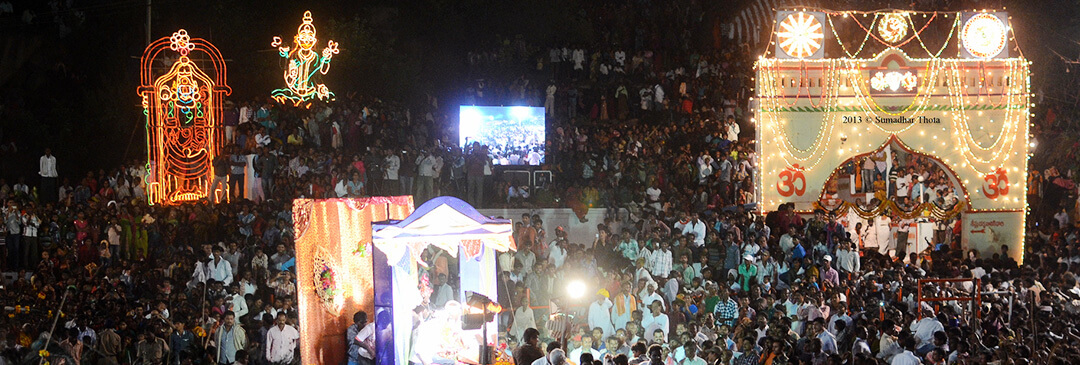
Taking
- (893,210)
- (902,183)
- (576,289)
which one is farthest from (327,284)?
(902,183)

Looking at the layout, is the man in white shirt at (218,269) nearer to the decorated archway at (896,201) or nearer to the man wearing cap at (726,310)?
the man wearing cap at (726,310)

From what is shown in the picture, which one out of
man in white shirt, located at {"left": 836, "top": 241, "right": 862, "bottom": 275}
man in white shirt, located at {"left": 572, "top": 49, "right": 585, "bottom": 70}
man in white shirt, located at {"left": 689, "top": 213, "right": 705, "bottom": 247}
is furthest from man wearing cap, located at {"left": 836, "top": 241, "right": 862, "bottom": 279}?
man in white shirt, located at {"left": 572, "top": 49, "right": 585, "bottom": 70}

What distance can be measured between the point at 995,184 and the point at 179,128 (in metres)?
15.4

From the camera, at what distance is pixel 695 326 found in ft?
47.5

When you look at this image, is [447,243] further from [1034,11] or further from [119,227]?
[1034,11]

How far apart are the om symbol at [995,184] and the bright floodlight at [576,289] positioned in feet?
30.6

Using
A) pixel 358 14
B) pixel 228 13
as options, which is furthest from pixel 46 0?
pixel 358 14

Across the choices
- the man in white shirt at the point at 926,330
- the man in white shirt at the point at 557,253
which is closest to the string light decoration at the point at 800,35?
the man in white shirt at the point at 557,253

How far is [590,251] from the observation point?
18219mm

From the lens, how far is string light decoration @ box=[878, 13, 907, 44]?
20.6 meters

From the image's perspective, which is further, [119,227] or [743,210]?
[743,210]

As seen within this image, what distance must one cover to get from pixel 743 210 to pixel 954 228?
433 cm

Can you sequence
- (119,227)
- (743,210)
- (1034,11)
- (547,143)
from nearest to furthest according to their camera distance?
1. (119,227)
2. (743,210)
3. (547,143)
4. (1034,11)

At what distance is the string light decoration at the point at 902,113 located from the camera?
20469mm
